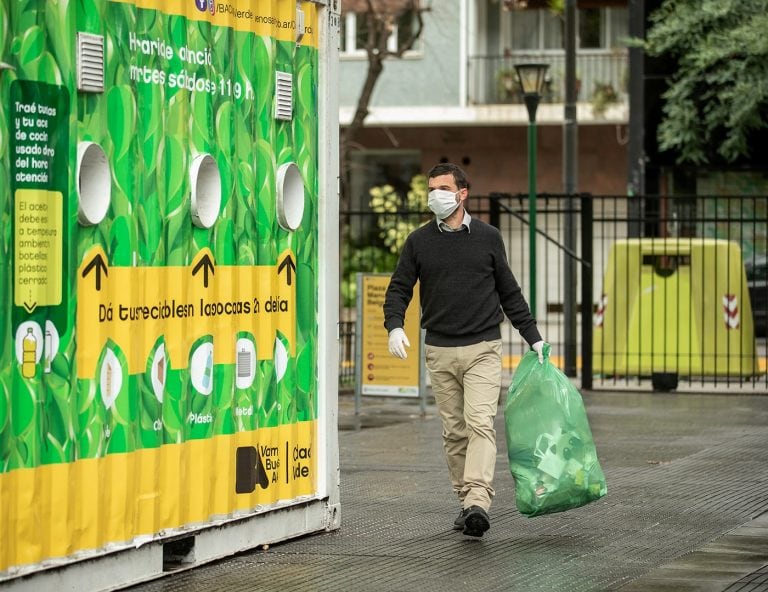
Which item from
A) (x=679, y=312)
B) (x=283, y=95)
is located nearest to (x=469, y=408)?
(x=283, y=95)

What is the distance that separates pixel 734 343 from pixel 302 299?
10.5 meters

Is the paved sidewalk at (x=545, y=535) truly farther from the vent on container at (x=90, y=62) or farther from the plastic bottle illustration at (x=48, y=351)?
the vent on container at (x=90, y=62)

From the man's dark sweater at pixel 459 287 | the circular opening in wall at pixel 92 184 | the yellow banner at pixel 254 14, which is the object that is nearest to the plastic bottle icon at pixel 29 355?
the circular opening in wall at pixel 92 184

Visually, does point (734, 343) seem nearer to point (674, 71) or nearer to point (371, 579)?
point (674, 71)

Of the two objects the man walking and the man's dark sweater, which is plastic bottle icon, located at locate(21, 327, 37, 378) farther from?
the man's dark sweater

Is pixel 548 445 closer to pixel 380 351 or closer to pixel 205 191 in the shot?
pixel 205 191

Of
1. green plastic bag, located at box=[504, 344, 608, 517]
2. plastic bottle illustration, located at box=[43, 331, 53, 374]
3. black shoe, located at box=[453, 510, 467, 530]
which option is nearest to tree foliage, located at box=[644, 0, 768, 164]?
green plastic bag, located at box=[504, 344, 608, 517]

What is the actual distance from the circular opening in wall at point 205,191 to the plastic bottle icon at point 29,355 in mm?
1257

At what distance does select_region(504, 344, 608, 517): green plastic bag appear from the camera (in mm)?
8281

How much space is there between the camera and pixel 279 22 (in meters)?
A: 8.02

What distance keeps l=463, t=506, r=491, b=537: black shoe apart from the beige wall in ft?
76.9

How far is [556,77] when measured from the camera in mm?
31531

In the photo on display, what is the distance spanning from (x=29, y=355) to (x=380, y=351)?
8487 mm

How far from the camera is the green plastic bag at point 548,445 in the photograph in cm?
828
